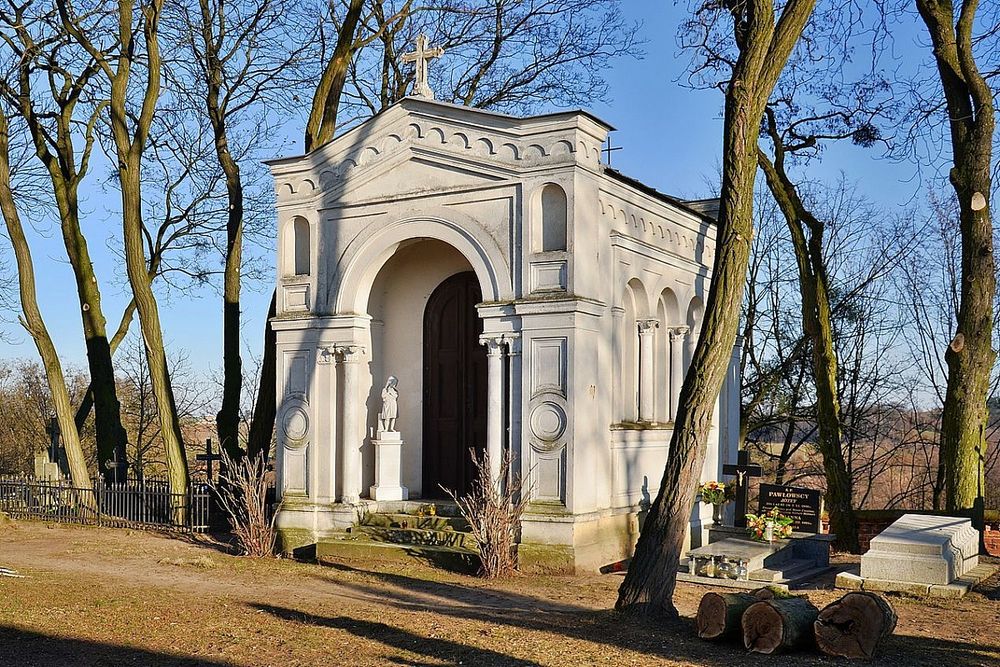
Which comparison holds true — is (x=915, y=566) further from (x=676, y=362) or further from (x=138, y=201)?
(x=138, y=201)

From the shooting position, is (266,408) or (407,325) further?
(266,408)

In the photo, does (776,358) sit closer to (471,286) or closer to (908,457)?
(471,286)

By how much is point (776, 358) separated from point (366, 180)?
12585 mm

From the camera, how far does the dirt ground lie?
309 inches

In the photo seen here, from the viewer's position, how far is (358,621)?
9.02 m

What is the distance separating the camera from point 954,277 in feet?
87.4

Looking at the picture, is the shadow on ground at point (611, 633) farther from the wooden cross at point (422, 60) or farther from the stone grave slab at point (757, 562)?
the wooden cross at point (422, 60)

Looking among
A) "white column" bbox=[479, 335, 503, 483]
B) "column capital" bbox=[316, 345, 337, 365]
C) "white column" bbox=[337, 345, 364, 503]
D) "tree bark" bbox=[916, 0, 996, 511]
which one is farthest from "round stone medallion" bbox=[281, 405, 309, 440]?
"tree bark" bbox=[916, 0, 996, 511]

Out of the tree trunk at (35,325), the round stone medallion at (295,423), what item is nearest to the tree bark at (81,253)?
the tree trunk at (35,325)

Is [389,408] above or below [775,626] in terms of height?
above

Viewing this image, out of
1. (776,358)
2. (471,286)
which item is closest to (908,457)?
(776,358)

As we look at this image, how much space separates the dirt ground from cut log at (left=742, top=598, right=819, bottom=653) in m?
0.14

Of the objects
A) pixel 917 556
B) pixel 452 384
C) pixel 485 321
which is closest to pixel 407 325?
pixel 452 384

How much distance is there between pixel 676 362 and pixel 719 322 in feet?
23.2
